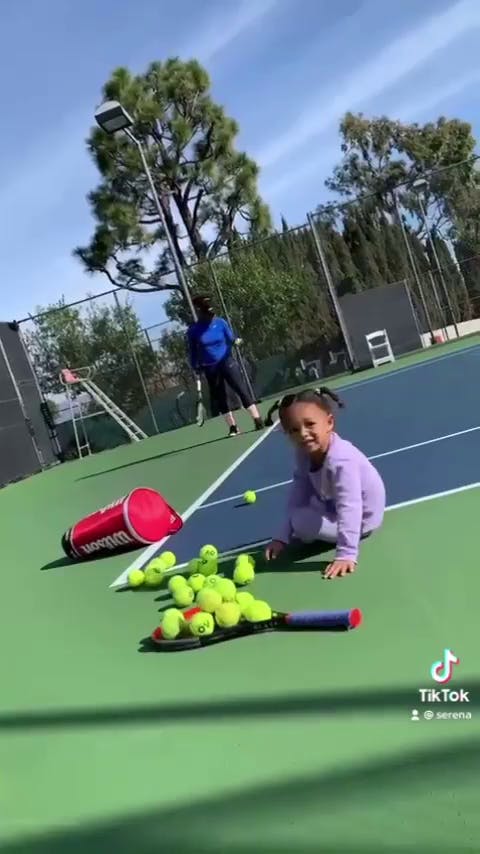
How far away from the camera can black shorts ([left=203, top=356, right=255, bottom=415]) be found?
998 cm

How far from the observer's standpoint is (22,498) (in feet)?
35.6

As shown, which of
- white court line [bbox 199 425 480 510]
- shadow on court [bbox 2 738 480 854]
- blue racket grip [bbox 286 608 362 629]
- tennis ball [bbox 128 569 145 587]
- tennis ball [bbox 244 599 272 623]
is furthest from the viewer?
white court line [bbox 199 425 480 510]

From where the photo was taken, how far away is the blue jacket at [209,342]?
32.9 feet

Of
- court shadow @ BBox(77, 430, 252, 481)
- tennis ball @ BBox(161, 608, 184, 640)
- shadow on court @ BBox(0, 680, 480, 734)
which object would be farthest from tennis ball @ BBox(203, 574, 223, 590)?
court shadow @ BBox(77, 430, 252, 481)

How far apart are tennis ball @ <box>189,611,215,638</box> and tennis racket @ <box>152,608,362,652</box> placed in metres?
0.01

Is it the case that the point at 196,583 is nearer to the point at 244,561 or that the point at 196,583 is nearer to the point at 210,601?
the point at 244,561

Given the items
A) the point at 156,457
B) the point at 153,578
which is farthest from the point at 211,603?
the point at 156,457

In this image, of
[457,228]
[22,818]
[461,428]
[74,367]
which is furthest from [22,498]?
[457,228]

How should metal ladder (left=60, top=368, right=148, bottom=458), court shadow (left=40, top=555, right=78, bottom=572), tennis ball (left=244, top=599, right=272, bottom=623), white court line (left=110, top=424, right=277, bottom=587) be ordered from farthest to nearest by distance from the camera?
metal ladder (left=60, top=368, right=148, bottom=458) < court shadow (left=40, top=555, right=78, bottom=572) < white court line (left=110, top=424, right=277, bottom=587) < tennis ball (left=244, top=599, right=272, bottom=623)

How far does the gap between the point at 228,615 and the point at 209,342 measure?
732 centimetres

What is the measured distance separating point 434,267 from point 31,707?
50.9 ft

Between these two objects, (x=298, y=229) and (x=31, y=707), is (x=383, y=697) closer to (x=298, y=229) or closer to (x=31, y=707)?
(x=31, y=707)

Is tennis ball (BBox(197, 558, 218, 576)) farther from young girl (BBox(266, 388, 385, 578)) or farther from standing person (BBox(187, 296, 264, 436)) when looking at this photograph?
standing person (BBox(187, 296, 264, 436))

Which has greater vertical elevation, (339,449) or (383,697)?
(339,449)
